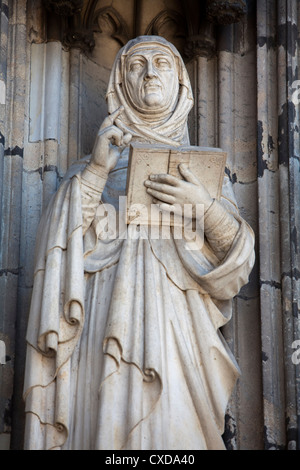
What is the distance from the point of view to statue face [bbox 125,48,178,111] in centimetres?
780

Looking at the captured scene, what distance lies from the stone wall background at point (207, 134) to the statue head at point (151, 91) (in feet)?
1.73

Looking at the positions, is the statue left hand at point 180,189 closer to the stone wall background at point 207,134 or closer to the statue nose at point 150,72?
the statue nose at point 150,72

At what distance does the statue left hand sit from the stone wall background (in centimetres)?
82

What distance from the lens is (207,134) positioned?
27.8 feet

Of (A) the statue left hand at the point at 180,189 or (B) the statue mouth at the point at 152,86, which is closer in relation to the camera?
(A) the statue left hand at the point at 180,189

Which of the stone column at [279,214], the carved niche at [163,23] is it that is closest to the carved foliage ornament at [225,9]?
the carved niche at [163,23]

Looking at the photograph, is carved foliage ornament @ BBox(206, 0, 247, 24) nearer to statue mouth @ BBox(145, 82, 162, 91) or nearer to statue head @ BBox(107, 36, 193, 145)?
statue head @ BBox(107, 36, 193, 145)

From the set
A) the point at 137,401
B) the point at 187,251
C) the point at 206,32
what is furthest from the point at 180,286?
the point at 206,32

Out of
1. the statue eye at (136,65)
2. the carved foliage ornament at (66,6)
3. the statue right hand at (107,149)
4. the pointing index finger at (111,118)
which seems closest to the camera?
the statue right hand at (107,149)

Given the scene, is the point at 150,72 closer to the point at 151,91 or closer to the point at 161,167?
the point at 151,91

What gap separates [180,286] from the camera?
736cm

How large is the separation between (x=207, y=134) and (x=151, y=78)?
2.46 feet

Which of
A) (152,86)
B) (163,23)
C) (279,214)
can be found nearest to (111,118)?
(152,86)

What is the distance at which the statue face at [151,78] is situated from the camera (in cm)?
780
